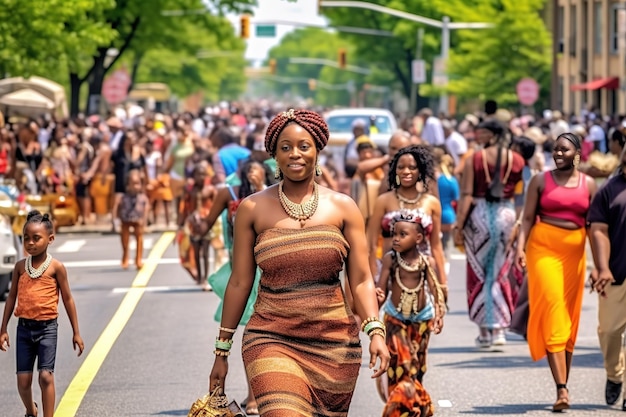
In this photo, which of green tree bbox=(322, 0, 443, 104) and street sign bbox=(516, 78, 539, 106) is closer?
street sign bbox=(516, 78, 539, 106)

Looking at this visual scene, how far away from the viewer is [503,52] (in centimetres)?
6016

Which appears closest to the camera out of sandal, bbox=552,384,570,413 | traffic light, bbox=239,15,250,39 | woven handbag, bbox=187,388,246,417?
woven handbag, bbox=187,388,246,417

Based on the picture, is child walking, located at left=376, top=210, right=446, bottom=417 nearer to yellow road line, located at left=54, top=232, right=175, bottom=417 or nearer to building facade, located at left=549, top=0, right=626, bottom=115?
yellow road line, located at left=54, top=232, right=175, bottom=417

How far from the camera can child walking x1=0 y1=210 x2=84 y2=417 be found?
9.05 meters

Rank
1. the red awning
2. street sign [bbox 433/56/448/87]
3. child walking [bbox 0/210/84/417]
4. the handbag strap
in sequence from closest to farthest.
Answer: child walking [bbox 0/210/84/417] → the handbag strap → street sign [bbox 433/56/448/87] → the red awning

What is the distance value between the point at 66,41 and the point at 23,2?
415cm

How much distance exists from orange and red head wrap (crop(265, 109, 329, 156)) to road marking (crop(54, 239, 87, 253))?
17.8m

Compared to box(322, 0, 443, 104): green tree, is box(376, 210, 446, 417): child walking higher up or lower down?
lower down

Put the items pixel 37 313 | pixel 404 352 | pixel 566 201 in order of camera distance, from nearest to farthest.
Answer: pixel 37 313 → pixel 404 352 → pixel 566 201

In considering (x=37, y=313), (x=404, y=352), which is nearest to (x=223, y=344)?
(x=37, y=313)

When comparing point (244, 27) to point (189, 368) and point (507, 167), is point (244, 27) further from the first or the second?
point (189, 368)

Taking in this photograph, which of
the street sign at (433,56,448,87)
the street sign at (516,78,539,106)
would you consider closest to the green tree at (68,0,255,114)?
the street sign at (433,56,448,87)

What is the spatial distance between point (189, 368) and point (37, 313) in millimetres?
3460

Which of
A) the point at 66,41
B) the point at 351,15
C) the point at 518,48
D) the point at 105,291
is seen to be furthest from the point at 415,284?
the point at 351,15
